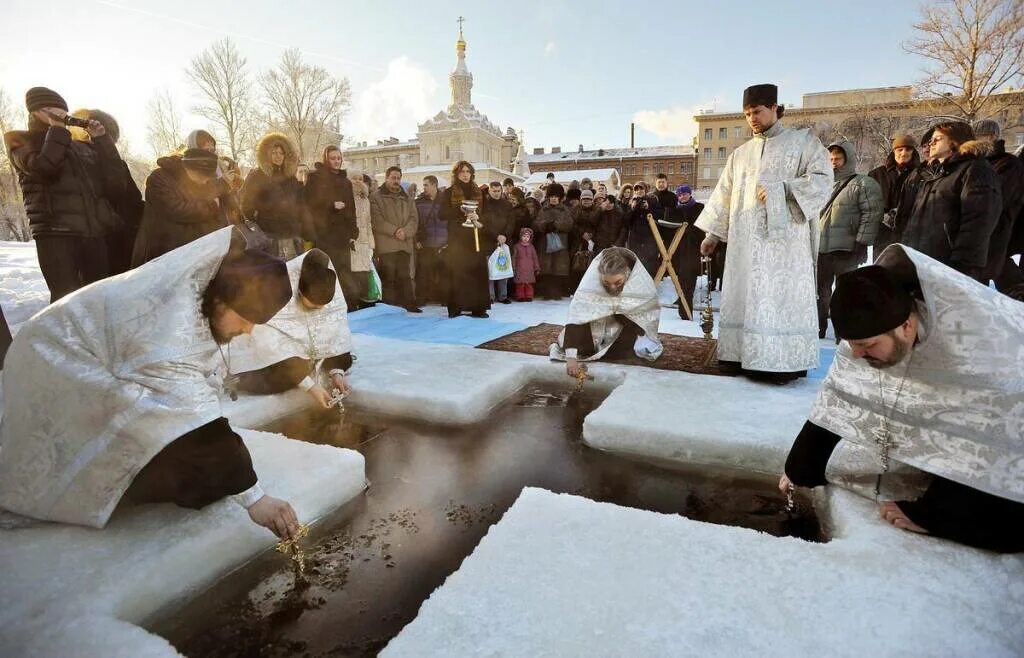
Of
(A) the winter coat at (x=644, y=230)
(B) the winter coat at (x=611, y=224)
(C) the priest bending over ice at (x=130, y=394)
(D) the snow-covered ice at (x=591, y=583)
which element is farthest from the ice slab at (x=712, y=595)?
(B) the winter coat at (x=611, y=224)

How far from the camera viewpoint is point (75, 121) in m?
4.21

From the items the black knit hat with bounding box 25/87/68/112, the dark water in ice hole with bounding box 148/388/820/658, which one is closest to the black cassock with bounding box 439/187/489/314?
the dark water in ice hole with bounding box 148/388/820/658

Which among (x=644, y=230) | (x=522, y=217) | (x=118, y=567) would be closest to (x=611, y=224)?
(x=644, y=230)

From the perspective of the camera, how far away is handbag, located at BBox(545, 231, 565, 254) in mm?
8812

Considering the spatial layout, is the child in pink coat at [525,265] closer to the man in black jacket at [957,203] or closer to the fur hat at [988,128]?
the man in black jacket at [957,203]

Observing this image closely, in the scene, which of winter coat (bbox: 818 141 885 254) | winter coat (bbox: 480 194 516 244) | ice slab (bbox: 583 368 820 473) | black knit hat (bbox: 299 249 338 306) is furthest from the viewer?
winter coat (bbox: 480 194 516 244)

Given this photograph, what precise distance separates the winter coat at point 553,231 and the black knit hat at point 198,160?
5107 millimetres

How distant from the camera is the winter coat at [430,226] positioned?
8172 millimetres

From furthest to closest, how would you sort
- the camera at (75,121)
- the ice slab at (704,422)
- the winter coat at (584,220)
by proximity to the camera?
the winter coat at (584,220), the camera at (75,121), the ice slab at (704,422)

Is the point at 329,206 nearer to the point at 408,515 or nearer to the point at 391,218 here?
the point at 391,218

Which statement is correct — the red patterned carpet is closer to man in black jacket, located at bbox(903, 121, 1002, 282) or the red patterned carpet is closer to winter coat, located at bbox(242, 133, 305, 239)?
man in black jacket, located at bbox(903, 121, 1002, 282)

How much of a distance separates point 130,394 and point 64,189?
129 inches

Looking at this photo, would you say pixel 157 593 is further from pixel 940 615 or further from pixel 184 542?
pixel 940 615

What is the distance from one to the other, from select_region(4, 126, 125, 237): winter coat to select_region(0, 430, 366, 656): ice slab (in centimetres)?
301
